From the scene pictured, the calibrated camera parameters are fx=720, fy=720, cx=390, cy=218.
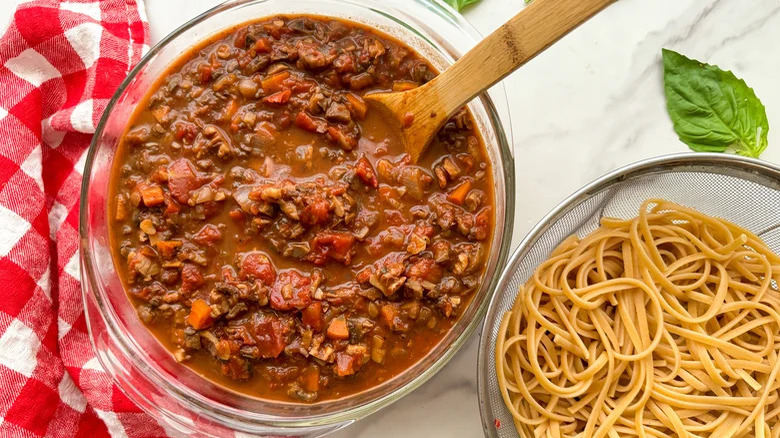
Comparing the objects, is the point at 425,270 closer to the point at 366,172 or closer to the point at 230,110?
the point at 366,172

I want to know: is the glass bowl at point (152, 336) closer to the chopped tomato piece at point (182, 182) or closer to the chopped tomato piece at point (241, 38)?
the chopped tomato piece at point (241, 38)

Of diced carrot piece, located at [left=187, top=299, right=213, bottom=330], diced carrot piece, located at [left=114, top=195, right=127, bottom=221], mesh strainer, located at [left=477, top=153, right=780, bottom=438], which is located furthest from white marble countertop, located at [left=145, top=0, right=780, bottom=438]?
diced carrot piece, located at [left=187, top=299, right=213, bottom=330]

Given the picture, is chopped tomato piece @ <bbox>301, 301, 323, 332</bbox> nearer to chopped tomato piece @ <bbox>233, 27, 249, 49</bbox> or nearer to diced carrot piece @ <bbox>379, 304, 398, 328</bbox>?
diced carrot piece @ <bbox>379, 304, 398, 328</bbox>

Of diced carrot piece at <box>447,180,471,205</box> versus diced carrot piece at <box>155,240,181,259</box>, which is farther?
diced carrot piece at <box>447,180,471,205</box>

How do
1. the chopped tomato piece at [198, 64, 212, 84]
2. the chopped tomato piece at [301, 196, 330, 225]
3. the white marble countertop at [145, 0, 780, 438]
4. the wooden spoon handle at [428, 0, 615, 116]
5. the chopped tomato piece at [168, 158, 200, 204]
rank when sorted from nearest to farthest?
the wooden spoon handle at [428, 0, 615, 116]
the chopped tomato piece at [301, 196, 330, 225]
the chopped tomato piece at [168, 158, 200, 204]
the chopped tomato piece at [198, 64, 212, 84]
the white marble countertop at [145, 0, 780, 438]

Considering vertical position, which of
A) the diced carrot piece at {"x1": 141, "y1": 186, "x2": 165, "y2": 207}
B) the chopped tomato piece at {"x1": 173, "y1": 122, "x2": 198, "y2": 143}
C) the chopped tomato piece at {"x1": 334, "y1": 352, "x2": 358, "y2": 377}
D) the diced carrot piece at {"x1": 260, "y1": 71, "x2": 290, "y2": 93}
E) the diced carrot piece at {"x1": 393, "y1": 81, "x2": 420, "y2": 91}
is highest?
the diced carrot piece at {"x1": 393, "y1": 81, "x2": 420, "y2": 91}

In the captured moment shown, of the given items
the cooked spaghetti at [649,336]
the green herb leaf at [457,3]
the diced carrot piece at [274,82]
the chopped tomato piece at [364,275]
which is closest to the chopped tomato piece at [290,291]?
the chopped tomato piece at [364,275]

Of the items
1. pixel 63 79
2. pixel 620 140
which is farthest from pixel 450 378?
pixel 63 79
